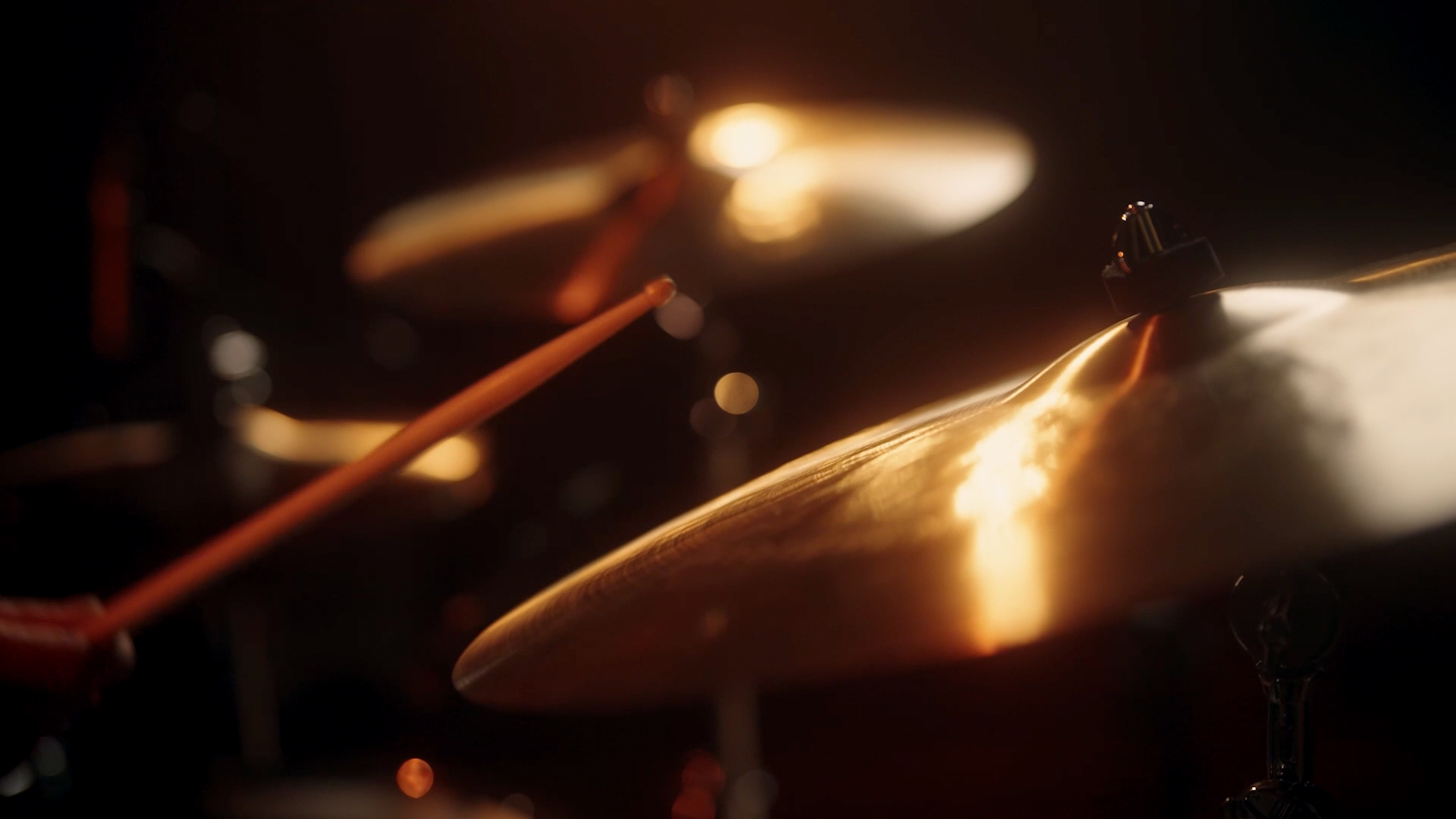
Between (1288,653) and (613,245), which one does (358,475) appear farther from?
(613,245)

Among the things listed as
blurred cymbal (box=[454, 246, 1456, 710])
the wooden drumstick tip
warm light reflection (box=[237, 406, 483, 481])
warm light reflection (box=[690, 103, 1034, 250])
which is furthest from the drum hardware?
warm light reflection (box=[237, 406, 483, 481])

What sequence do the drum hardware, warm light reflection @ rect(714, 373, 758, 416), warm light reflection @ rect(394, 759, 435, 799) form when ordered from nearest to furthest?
1. the drum hardware
2. warm light reflection @ rect(394, 759, 435, 799)
3. warm light reflection @ rect(714, 373, 758, 416)

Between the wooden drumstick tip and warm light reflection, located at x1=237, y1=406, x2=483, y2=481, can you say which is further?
warm light reflection, located at x1=237, y1=406, x2=483, y2=481

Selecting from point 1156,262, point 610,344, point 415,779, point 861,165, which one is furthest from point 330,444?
point 1156,262

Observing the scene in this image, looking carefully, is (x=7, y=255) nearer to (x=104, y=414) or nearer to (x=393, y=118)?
(x=104, y=414)

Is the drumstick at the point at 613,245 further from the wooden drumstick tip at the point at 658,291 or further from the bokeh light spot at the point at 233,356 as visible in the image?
the wooden drumstick tip at the point at 658,291

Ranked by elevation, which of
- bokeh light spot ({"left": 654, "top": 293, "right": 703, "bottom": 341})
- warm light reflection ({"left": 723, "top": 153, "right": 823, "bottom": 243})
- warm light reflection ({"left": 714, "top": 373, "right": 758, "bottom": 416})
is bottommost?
warm light reflection ({"left": 714, "top": 373, "right": 758, "bottom": 416})

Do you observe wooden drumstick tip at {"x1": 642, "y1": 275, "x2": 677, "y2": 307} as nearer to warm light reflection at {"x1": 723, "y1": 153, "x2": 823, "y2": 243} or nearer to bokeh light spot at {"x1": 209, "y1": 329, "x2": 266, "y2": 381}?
warm light reflection at {"x1": 723, "y1": 153, "x2": 823, "y2": 243}
